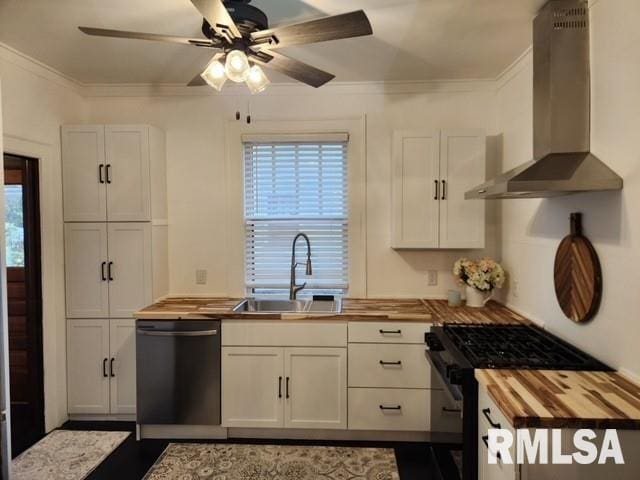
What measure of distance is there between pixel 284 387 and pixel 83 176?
2221 millimetres

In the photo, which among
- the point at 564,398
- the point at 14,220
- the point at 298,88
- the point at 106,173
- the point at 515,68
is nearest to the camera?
the point at 564,398

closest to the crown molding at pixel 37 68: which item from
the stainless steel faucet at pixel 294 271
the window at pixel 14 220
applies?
the window at pixel 14 220

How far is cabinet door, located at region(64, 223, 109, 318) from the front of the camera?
295cm

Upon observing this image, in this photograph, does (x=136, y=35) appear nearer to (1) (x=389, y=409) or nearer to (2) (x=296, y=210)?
(2) (x=296, y=210)

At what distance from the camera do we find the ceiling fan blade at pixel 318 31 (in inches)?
57.7

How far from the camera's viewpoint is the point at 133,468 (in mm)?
2457

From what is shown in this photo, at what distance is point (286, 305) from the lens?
3201 mm

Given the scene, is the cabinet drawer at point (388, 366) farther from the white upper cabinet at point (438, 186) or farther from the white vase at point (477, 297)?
the white upper cabinet at point (438, 186)

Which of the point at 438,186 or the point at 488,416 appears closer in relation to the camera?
the point at 488,416

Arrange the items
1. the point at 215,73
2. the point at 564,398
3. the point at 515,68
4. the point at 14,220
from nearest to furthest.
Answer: the point at 564,398
the point at 215,73
the point at 515,68
the point at 14,220

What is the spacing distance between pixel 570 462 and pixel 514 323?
1156 millimetres

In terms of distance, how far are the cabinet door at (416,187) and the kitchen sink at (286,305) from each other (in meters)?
0.77

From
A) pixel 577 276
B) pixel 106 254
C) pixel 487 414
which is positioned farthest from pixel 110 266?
pixel 577 276

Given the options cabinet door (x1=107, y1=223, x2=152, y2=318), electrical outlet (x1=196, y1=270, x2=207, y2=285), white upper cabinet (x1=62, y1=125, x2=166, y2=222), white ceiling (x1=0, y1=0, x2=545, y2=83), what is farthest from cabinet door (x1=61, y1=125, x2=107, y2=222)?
electrical outlet (x1=196, y1=270, x2=207, y2=285)
